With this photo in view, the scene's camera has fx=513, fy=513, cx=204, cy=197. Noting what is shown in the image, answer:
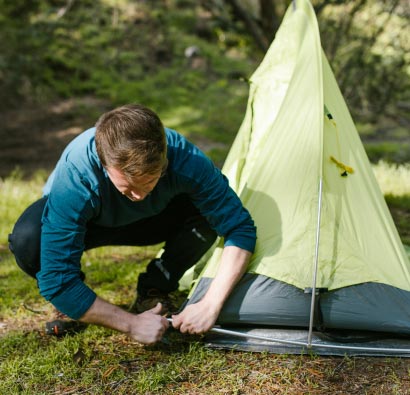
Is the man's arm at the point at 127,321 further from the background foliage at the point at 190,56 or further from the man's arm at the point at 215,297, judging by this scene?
the background foliage at the point at 190,56

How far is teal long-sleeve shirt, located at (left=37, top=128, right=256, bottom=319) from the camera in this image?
2070 millimetres

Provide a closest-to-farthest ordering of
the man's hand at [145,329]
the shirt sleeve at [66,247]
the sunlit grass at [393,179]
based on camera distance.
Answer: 1. the shirt sleeve at [66,247]
2. the man's hand at [145,329]
3. the sunlit grass at [393,179]

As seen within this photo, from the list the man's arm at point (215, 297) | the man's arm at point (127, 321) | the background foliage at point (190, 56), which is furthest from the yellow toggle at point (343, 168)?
the background foliage at point (190, 56)

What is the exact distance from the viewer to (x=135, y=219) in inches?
98.4

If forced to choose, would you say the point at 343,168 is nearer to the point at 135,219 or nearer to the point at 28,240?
the point at 135,219

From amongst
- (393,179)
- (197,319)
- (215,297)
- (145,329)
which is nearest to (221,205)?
(215,297)

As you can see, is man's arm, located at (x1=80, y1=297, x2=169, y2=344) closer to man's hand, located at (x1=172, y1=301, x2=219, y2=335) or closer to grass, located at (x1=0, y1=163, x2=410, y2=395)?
man's hand, located at (x1=172, y1=301, x2=219, y2=335)

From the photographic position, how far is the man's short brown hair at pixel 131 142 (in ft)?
6.29

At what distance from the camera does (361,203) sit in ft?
8.63

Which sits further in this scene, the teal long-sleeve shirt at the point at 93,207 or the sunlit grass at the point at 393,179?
the sunlit grass at the point at 393,179

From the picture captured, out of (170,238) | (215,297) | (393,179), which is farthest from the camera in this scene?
(393,179)

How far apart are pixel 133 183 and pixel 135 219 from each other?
1.69 ft

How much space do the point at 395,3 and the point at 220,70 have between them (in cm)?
529

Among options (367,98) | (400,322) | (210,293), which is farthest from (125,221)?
(367,98)
